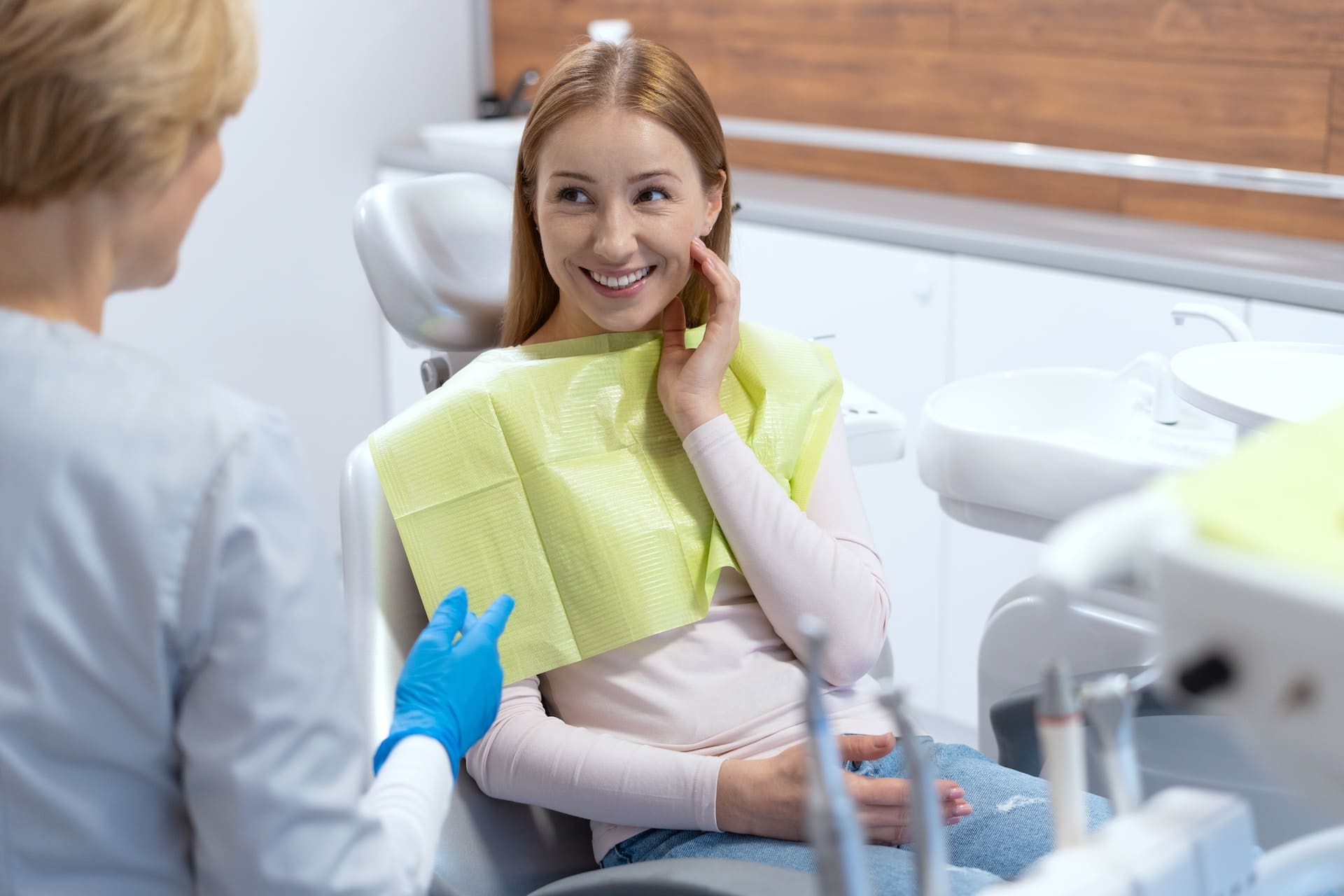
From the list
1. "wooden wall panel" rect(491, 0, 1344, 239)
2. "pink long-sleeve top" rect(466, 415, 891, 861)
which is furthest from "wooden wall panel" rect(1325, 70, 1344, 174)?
"pink long-sleeve top" rect(466, 415, 891, 861)

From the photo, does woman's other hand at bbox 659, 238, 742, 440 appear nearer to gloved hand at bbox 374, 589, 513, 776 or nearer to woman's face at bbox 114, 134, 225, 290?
gloved hand at bbox 374, 589, 513, 776

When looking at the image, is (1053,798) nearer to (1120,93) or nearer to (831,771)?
(831,771)

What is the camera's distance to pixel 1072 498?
5.25 ft

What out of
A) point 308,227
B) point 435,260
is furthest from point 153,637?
point 308,227

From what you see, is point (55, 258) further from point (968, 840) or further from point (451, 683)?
point (968, 840)

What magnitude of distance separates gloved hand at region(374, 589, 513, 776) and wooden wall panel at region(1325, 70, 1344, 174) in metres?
1.61

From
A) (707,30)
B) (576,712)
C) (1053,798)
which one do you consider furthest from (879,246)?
(1053,798)

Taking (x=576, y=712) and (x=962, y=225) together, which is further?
(x=962, y=225)

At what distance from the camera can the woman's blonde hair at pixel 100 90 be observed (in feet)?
2.45

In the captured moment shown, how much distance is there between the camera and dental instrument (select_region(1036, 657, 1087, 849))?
0.73 m

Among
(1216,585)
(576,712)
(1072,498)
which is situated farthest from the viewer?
(1072,498)

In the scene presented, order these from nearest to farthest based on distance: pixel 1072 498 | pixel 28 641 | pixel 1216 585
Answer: pixel 1216 585, pixel 28 641, pixel 1072 498

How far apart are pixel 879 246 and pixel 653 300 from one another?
3.49 feet

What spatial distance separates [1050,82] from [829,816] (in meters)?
2.10
